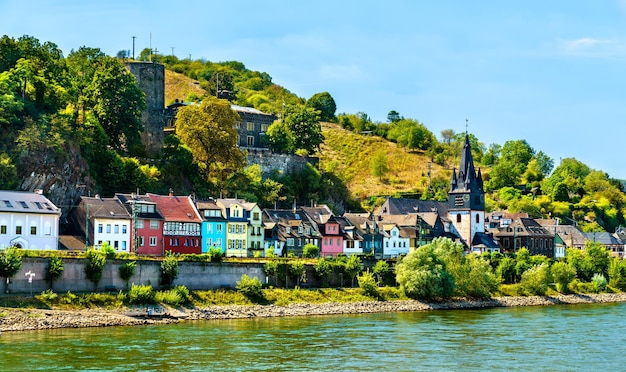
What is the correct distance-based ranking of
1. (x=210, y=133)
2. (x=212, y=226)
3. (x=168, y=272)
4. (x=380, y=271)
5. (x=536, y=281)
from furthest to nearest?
(x=210, y=133) → (x=536, y=281) → (x=212, y=226) → (x=380, y=271) → (x=168, y=272)

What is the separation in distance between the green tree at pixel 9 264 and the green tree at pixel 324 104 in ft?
396

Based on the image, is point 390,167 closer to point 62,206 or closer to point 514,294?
point 514,294

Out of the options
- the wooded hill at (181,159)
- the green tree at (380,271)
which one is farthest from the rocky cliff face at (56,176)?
the green tree at (380,271)

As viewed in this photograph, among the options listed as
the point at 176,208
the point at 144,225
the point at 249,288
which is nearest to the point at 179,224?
the point at 176,208

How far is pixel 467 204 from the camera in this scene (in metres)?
121

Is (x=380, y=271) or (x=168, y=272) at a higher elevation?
(x=168, y=272)

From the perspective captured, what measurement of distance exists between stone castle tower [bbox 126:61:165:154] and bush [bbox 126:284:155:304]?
4397cm

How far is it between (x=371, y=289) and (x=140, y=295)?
23.2m

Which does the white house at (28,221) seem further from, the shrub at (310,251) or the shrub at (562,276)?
the shrub at (562,276)

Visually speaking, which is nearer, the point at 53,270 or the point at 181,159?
the point at 53,270

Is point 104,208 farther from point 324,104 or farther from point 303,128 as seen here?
point 324,104

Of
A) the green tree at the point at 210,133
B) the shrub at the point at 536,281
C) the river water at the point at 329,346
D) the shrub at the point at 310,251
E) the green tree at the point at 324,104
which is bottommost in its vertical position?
the river water at the point at 329,346

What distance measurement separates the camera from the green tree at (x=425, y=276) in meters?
85.4

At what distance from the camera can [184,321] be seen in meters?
69.2
